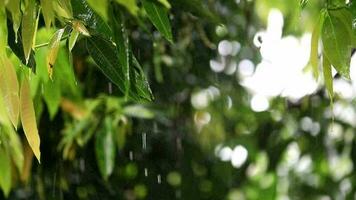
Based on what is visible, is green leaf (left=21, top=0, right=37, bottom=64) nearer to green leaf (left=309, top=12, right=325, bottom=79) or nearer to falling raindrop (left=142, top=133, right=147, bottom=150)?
green leaf (left=309, top=12, right=325, bottom=79)

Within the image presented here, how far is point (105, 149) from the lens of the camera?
1425mm

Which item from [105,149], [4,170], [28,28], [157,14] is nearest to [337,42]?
[157,14]

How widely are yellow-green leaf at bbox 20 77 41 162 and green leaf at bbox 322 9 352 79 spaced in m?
0.25

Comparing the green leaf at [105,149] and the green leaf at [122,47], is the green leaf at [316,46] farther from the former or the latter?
the green leaf at [105,149]

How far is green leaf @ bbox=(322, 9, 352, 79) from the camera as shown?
725mm

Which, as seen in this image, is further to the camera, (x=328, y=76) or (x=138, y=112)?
(x=138, y=112)

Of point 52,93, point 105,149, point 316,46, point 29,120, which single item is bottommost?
point 105,149

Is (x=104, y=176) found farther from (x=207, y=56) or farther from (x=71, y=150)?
(x=207, y=56)

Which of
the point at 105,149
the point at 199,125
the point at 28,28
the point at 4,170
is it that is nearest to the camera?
the point at 28,28

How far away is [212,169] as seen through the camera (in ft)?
5.49

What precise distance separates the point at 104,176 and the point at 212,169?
12.4 inches

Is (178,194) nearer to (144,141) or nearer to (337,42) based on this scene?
(144,141)

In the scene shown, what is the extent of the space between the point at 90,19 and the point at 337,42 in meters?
0.22

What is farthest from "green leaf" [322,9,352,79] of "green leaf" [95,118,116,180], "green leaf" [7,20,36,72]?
"green leaf" [95,118,116,180]
